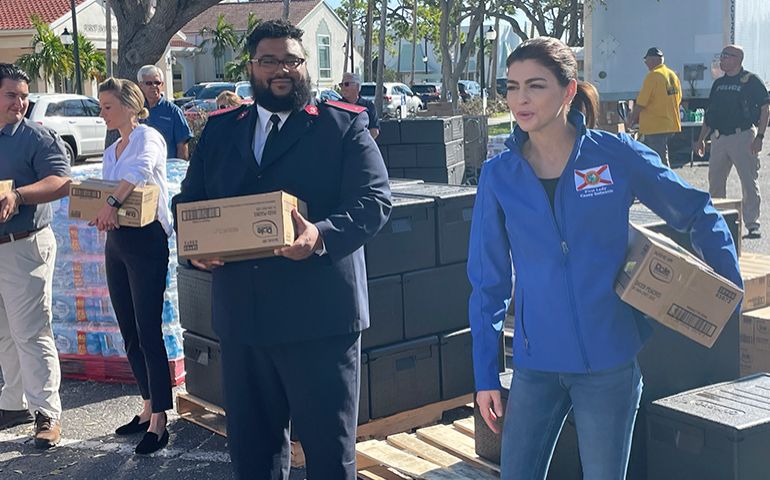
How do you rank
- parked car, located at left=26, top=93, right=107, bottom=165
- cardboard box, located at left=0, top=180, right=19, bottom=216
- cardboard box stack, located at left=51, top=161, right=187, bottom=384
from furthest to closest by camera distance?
parked car, located at left=26, top=93, right=107, bottom=165 → cardboard box stack, located at left=51, top=161, right=187, bottom=384 → cardboard box, located at left=0, top=180, right=19, bottom=216

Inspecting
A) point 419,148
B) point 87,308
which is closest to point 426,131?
point 419,148

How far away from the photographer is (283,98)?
366 centimetres

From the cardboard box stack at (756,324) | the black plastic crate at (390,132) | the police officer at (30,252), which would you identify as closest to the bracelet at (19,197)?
the police officer at (30,252)

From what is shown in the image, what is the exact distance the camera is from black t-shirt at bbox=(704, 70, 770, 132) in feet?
34.6

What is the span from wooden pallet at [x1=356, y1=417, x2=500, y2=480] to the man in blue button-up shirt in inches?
139

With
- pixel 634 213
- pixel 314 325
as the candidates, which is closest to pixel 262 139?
pixel 314 325

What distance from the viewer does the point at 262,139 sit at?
373 centimetres

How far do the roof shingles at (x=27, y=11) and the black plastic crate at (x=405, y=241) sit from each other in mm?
41806

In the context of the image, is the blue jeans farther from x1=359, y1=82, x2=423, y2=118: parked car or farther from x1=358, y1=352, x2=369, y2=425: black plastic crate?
x1=359, y1=82, x2=423, y2=118: parked car

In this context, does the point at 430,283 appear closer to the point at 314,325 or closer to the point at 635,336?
the point at 314,325

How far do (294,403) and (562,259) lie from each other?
1180mm

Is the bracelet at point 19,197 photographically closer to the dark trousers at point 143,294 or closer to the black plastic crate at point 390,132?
the dark trousers at point 143,294

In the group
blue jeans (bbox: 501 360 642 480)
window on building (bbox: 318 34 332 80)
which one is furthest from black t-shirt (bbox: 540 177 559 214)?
window on building (bbox: 318 34 332 80)

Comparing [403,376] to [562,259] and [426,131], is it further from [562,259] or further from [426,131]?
[426,131]
